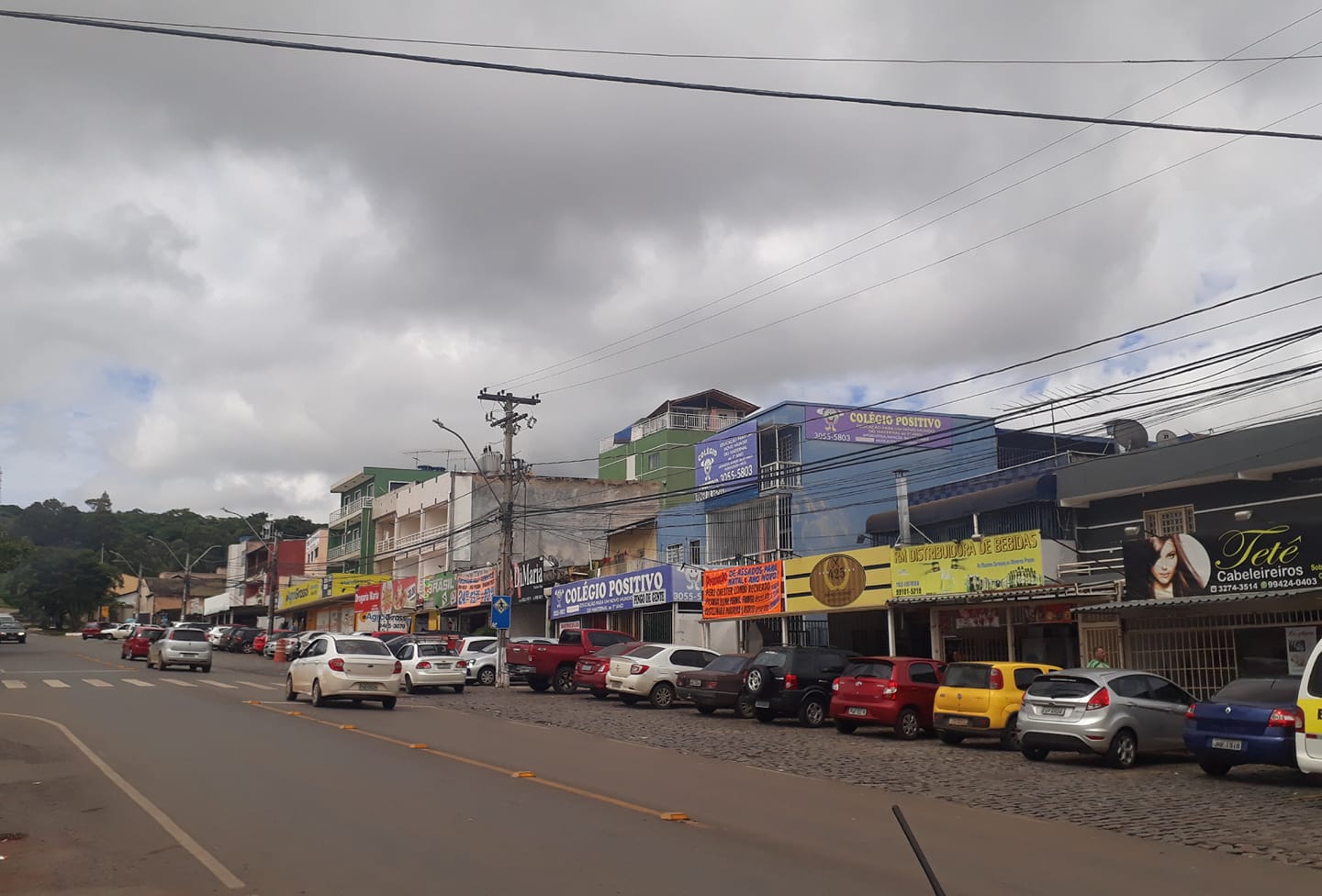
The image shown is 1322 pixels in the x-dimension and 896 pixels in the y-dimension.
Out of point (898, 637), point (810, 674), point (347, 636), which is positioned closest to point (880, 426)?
point (898, 637)

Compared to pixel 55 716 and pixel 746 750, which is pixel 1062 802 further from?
pixel 55 716

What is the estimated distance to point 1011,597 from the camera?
81.4 ft

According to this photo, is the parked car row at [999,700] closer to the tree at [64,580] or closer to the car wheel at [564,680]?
the car wheel at [564,680]

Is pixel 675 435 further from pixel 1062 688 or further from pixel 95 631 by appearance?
pixel 1062 688

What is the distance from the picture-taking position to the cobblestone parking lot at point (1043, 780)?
10945mm

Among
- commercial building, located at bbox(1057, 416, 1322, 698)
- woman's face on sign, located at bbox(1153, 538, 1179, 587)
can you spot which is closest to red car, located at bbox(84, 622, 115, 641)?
commercial building, located at bbox(1057, 416, 1322, 698)

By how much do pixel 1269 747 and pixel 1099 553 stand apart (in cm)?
1255

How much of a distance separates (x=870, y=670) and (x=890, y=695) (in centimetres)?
79

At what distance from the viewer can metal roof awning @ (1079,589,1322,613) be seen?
1995 cm

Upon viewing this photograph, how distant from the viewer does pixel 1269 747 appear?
14.2 metres

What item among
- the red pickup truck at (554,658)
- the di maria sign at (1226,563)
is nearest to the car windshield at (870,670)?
the di maria sign at (1226,563)

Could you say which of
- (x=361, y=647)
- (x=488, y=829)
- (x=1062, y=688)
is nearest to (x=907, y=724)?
(x=1062, y=688)

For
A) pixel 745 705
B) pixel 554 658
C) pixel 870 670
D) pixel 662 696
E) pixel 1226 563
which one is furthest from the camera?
pixel 554 658

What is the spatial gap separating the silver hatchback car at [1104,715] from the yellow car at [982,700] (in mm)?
1344
